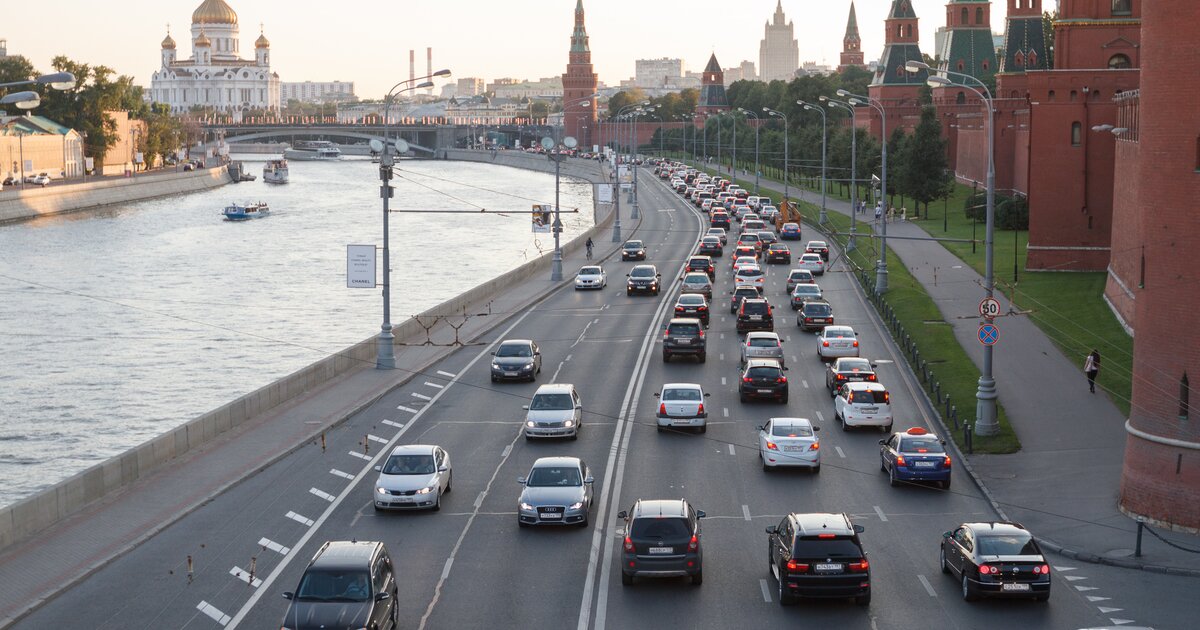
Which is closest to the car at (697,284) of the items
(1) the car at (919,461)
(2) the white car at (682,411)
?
(2) the white car at (682,411)

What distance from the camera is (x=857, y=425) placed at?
3619 cm

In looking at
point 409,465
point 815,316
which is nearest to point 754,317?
point 815,316

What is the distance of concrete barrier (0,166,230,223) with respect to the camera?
138500mm

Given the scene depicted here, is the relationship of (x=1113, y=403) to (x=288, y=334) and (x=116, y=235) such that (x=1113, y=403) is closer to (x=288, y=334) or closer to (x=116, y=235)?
(x=288, y=334)

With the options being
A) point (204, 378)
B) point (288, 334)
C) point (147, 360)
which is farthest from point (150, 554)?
point (288, 334)

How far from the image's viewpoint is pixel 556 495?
88.2 ft

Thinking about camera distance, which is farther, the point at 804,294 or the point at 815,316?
the point at 804,294

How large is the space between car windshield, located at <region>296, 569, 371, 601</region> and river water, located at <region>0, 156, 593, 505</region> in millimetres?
27930

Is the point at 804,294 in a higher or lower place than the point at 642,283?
higher

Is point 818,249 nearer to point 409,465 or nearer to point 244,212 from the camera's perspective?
point 409,465

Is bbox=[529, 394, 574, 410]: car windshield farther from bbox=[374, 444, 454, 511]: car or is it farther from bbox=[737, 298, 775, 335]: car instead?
bbox=[737, 298, 775, 335]: car

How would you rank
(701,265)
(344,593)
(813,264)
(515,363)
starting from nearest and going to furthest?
1. (344,593)
2. (515,363)
3. (701,265)
4. (813,264)

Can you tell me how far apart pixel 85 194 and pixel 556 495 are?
14234 cm

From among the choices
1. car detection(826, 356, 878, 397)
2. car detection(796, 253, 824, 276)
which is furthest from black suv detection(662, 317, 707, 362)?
car detection(796, 253, 824, 276)
